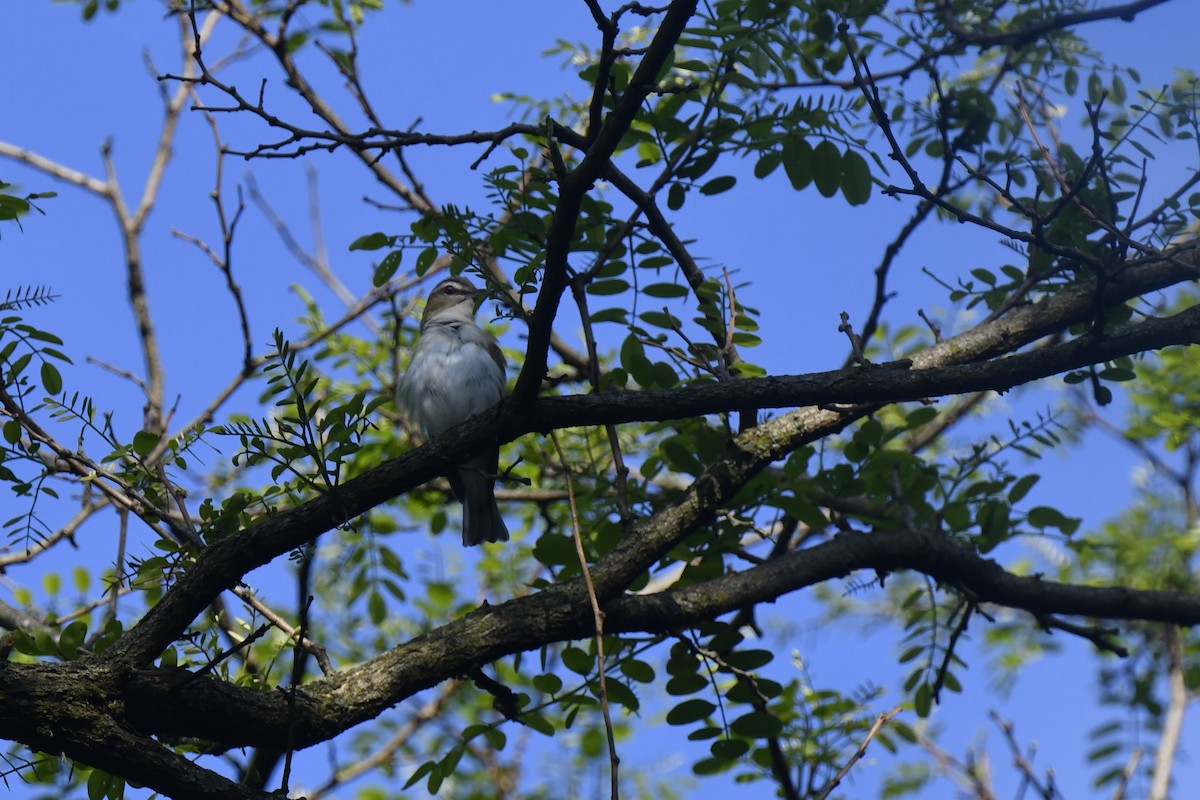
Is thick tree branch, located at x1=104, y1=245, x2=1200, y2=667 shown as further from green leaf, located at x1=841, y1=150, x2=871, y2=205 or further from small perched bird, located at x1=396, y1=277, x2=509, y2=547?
small perched bird, located at x1=396, y1=277, x2=509, y2=547

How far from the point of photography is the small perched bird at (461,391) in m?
6.61

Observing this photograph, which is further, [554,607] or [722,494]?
[722,494]

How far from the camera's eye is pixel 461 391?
22.2 feet

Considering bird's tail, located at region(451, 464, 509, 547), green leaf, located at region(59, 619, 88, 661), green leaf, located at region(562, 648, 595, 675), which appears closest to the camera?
green leaf, located at region(59, 619, 88, 661)

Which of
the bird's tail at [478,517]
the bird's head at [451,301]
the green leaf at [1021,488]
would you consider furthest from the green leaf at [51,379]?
the green leaf at [1021,488]

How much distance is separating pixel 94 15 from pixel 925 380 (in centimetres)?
593

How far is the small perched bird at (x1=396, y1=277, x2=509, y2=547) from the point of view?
21.7ft

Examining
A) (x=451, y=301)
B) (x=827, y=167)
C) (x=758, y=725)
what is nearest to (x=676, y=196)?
(x=827, y=167)

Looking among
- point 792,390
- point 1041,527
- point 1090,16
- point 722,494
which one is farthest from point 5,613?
point 1090,16

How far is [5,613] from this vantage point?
15.5 ft

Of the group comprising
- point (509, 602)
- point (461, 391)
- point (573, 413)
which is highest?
point (461, 391)

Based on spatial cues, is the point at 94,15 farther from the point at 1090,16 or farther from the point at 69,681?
the point at 1090,16

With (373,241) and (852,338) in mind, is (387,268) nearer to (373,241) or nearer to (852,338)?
(373,241)

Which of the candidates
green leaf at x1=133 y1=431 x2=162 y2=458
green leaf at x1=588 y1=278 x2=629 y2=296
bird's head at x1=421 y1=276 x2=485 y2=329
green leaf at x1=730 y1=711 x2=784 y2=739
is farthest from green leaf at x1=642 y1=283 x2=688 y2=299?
bird's head at x1=421 y1=276 x2=485 y2=329
